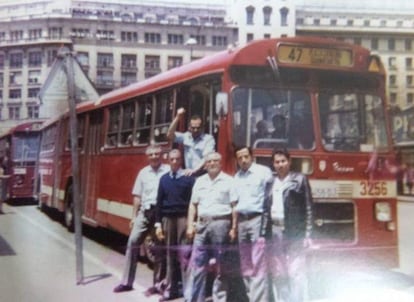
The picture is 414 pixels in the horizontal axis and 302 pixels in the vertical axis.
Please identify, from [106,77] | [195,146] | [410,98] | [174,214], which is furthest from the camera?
[174,214]

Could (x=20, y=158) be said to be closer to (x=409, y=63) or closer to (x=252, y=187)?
(x=252, y=187)

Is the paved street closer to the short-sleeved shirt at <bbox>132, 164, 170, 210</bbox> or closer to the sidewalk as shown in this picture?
the sidewalk

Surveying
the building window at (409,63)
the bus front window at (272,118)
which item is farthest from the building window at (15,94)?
the building window at (409,63)

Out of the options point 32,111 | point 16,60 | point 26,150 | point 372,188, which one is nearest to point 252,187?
point 372,188

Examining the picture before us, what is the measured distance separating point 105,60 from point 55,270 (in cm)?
68

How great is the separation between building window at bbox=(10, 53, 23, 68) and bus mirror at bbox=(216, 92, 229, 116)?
56 cm

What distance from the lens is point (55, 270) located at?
2.01m

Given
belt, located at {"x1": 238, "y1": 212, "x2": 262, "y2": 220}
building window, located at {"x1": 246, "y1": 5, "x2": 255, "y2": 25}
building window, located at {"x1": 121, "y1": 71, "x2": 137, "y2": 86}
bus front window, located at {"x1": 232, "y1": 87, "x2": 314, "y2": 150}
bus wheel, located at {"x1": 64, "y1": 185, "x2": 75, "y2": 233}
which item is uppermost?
building window, located at {"x1": 246, "y1": 5, "x2": 255, "y2": 25}

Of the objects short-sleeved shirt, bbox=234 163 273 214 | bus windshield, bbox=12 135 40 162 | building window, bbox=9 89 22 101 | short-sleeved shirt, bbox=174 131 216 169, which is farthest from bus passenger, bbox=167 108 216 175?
bus windshield, bbox=12 135 40 162

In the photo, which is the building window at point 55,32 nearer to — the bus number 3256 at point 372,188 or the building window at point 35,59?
the building window at point 35,59

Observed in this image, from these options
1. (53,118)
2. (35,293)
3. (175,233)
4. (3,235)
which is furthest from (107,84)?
(3,235)

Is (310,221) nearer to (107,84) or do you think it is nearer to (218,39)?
(218,39)

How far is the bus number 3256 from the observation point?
1737 mm

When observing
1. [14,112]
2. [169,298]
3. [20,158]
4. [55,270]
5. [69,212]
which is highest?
[14,112]
